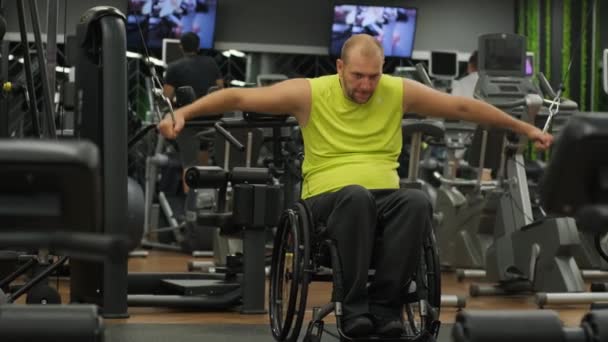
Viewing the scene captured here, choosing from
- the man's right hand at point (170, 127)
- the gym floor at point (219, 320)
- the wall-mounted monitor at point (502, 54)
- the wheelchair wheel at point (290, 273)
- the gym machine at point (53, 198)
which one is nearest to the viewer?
the gym machine at point (53, 198)

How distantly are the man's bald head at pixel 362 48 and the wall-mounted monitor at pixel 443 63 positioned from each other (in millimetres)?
5959

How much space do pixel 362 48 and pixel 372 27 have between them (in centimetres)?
796

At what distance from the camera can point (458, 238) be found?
711cm

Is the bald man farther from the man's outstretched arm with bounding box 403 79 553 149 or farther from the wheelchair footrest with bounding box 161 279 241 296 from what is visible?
the wheelchair footrest with bounding box 161 279 241 296

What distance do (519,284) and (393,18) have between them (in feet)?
20.4

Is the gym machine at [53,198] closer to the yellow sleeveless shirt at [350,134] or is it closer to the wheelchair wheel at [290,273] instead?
the wheelchair wheel at [290,273]

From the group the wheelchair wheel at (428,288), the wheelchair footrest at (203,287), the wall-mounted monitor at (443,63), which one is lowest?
the wheelchair footrest at (203,287)

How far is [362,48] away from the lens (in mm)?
3795

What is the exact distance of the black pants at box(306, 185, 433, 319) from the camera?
11.5ft

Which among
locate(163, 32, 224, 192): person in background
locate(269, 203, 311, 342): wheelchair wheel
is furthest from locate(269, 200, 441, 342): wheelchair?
locate(163, 32, 224, 192): person in background

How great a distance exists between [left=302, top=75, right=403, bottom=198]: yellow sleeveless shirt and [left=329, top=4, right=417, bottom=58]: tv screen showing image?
7.77 meters

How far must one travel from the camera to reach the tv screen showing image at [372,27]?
1164 cm

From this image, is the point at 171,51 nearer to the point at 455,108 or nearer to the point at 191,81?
the point at 191,81

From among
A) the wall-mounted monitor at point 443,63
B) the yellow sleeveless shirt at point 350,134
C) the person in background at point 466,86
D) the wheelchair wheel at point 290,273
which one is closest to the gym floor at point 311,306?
the wheelchair wheel at point 290,273
